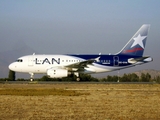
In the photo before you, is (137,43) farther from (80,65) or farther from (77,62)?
(77,62)

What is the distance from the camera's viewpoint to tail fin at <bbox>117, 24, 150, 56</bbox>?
4700cm

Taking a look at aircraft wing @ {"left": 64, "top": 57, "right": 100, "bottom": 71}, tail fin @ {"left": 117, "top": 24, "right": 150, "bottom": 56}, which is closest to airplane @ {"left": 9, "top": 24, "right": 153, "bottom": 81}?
aircraft wing @ {"left": 64, "top": 57, "right": 100, "bottom": 71}

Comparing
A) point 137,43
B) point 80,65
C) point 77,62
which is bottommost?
point 80,65

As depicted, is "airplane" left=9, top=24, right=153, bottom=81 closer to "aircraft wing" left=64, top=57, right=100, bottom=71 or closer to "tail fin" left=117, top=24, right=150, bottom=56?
"aircraft wing" left=64, top=57, right=100, bottom=71

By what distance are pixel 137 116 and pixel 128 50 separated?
3437 centimetres

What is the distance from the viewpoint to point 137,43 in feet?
155

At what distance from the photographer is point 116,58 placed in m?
45.6

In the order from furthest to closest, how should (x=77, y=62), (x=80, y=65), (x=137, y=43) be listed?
Result: (x=137, y=43) → (x=80, y=65) → (x=77, y=62)

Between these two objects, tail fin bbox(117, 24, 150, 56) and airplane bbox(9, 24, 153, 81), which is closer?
airplane bbox(9, 24, 153, 81)

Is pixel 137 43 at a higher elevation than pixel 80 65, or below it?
higher

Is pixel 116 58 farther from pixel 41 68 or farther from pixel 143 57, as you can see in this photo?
pixel 41 68

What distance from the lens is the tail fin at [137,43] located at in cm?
4700

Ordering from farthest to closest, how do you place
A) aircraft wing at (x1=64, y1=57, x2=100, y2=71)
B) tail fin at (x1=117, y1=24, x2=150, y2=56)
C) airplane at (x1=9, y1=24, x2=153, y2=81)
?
1. tail fin at (x1=117, y1=24, x2=150, y2=56)
2. airplane at (x1=9, y1=24, x2=153, y2=81)
3. aircraft wing at (x1=64, y1=57, x2=100, y2=71)

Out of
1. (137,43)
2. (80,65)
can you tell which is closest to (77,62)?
(80,65)
